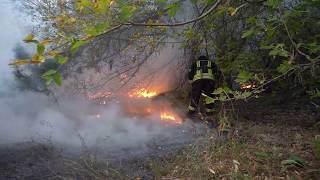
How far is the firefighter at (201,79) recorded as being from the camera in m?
9.91

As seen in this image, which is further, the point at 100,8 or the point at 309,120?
the point at 309,120

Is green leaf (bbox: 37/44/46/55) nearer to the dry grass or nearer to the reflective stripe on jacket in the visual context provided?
the dry grass

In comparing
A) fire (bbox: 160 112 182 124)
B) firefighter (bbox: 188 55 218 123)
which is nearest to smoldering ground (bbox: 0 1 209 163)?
fire (bbox: 160 112 182 124)

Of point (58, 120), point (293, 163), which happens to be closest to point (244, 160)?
point (293, 163)

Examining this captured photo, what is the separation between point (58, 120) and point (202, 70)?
3445 mm

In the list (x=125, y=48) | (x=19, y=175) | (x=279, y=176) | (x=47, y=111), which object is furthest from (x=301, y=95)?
(x=19, y=175)

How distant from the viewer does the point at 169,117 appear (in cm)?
1015

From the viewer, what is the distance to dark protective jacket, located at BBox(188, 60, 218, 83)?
9.92 m

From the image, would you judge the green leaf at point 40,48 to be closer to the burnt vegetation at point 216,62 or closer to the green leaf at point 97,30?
the burnt vegetation at point 216,62

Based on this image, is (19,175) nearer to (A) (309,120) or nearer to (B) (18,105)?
(B) (18,105)

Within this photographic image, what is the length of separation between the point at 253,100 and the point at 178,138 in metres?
3.76

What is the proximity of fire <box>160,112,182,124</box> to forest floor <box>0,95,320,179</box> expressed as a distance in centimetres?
173

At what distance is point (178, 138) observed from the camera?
26.9ft

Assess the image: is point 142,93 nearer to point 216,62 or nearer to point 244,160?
point 216,62
